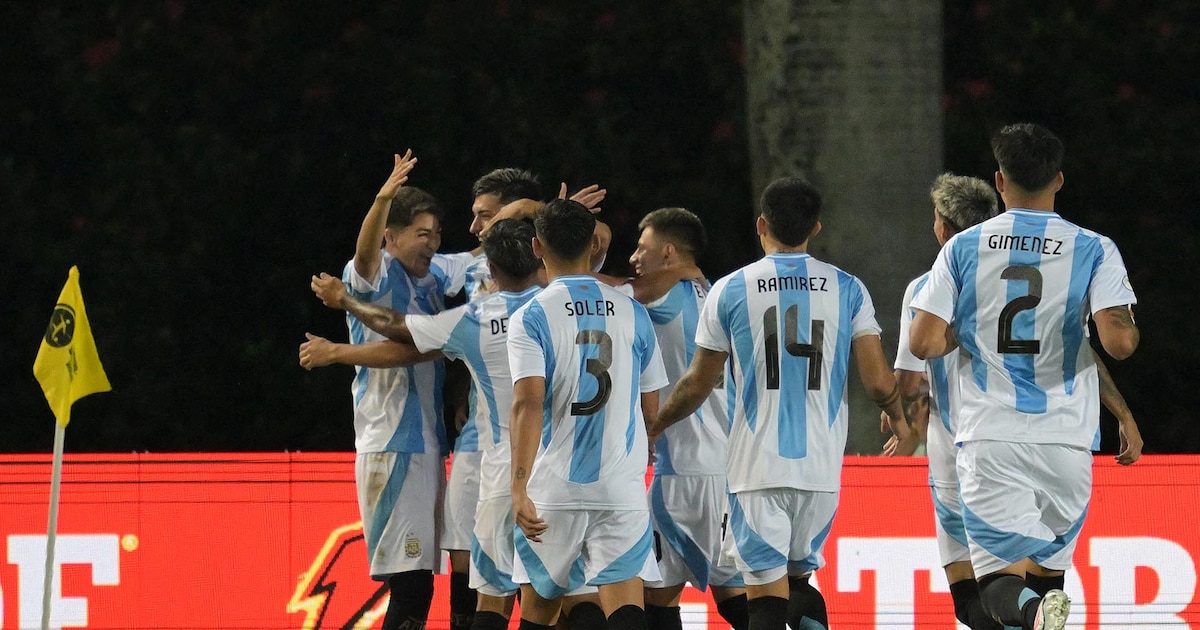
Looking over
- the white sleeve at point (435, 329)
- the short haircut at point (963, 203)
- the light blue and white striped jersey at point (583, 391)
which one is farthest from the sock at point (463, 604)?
the short haircut at point (963, 203)

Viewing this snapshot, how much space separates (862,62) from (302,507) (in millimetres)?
3805

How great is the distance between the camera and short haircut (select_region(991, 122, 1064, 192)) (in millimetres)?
5465

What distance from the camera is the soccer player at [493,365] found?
6.07 meters

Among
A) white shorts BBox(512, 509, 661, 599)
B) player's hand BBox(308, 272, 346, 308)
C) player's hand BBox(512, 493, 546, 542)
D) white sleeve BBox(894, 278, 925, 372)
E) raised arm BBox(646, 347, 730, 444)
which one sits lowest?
white shorts BBox(512, 509, 661, 599)

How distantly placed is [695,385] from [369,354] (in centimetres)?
133

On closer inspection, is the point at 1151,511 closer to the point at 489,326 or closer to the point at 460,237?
the point at 489,326

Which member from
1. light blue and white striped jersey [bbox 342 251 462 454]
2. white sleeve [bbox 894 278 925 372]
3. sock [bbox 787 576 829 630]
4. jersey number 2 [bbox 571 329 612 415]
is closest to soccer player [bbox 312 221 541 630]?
light blue and white striped jersey [bbox 342 251 462 454]

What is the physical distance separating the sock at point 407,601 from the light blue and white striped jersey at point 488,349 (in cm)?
62

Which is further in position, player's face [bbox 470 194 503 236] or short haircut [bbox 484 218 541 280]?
player's face [bbox 470 194 503 236]

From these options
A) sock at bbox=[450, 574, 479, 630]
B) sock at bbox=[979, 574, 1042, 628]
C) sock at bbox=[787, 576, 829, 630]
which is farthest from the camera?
sock at bbox=[450, 574, 479, 630]

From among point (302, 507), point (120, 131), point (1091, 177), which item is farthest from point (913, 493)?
point (120, 131)

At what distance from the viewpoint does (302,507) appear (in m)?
7.45

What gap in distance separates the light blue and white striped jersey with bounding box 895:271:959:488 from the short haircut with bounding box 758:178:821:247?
564 millimetres

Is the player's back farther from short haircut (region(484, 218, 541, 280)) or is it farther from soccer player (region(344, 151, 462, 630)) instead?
soccer player (region(344, 151, 462, 630))
